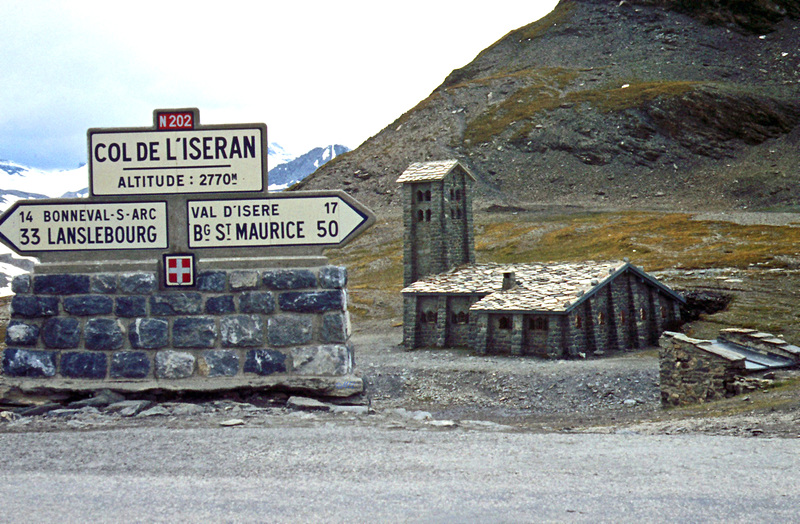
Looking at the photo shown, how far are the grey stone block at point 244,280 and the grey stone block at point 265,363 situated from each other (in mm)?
817

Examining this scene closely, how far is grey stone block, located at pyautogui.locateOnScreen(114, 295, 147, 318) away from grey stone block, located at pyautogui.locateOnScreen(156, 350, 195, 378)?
616 millimetres

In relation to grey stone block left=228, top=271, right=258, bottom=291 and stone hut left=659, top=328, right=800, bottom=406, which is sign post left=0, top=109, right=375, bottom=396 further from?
stone hut left=659, top=328, right=800, bottom=406

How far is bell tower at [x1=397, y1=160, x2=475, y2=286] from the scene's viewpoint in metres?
50.2

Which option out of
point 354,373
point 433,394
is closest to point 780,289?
point 433,394

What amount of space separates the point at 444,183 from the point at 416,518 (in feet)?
149

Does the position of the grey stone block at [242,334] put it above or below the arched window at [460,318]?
above

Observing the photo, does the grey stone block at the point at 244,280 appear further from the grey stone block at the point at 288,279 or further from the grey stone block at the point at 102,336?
the grey stone block at the point at 102,336

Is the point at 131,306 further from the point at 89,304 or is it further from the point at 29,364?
the point at 29,364

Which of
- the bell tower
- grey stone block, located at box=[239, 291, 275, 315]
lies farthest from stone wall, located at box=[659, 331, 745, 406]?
the bell tower

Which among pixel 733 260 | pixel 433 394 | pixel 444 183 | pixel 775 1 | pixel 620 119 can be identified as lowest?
pixel 433 394

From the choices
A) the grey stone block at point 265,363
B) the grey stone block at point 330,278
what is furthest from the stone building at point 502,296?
the grey stone block at point 265,363

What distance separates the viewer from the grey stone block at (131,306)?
397 inches

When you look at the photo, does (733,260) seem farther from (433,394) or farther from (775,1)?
(775,1)

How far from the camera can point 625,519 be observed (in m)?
5.35
